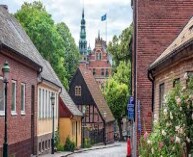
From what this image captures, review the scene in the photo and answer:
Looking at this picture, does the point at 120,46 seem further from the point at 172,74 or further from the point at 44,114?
the point at 172,74

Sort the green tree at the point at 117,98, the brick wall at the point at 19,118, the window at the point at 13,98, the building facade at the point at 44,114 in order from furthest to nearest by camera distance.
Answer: the green tree at the point at 117,98 → the building facade at the point at 44,114 → the window at the point at 13,98 → the brick wall at the point at 19,118

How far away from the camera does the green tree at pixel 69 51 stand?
291 feet

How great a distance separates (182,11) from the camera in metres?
25.1

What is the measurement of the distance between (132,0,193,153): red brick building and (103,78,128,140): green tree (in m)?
61.3

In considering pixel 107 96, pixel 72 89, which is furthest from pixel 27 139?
pixel 107 96

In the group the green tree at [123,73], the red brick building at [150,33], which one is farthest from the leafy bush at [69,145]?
the green tree at [123,73]

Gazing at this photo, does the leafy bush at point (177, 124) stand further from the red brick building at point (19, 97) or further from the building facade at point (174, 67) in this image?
the red brick building at point (19, 97)

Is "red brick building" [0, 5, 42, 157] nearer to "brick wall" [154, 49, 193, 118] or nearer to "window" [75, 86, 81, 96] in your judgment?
"brick wall" [154, 49, 193, 118]

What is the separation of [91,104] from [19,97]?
43.2 m

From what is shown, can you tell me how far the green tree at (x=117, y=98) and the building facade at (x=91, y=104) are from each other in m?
13.2

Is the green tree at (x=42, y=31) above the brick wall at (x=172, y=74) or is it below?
above

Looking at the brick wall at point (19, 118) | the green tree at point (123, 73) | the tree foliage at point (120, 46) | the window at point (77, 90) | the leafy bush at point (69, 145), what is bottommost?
the leafy bush at point (69, 145)

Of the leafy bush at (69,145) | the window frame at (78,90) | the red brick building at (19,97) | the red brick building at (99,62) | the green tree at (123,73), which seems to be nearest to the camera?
the red brick building at (19,97)

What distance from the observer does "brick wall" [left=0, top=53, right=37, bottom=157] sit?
25.0 m
